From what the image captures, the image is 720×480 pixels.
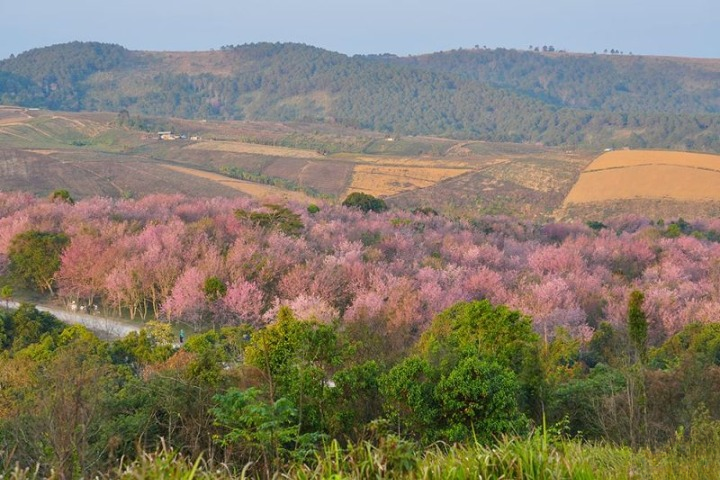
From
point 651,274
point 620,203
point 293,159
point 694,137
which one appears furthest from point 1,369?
point 694,137

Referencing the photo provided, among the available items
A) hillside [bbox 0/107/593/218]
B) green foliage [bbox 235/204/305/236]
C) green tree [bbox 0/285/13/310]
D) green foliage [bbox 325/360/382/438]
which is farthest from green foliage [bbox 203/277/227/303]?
hillside [bbox 0/107/593/218]

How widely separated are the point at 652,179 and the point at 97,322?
6989 cm

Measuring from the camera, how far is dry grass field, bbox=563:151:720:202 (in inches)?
3221

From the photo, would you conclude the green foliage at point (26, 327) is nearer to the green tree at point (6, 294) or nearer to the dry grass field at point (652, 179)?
the green tree at point (6, 294)

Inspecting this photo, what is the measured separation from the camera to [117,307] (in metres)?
35.0

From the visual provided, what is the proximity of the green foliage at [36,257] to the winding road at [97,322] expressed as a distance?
7.20 ft

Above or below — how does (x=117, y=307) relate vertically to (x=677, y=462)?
below

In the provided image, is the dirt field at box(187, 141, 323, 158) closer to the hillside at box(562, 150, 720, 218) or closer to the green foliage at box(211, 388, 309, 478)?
the hillside at box(562, 150, 720, 218)

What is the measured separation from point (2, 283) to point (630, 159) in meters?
78.9

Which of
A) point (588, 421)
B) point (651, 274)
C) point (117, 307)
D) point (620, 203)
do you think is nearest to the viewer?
point (588, 421)

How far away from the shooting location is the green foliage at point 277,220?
4712cm

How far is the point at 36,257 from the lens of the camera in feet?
121

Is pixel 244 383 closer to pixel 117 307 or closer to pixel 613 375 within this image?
pixel 613 375

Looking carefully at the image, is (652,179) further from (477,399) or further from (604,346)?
(477,399)
